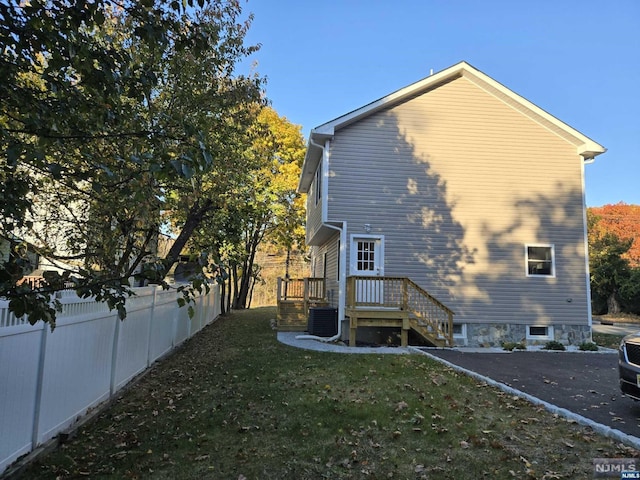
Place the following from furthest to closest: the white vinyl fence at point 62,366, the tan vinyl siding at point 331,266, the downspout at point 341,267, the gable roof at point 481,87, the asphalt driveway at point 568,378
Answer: the tan vinyl siding at point 331,266 < the gable roof at point 481,87 < the downspout at point 341,267 < the asphalt driveway at point 568,378 < the white vinyl fence at point 62,366

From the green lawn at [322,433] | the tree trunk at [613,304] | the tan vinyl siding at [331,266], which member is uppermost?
the tan vinyl siding at [331,266]

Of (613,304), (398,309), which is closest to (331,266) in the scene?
(398,309)

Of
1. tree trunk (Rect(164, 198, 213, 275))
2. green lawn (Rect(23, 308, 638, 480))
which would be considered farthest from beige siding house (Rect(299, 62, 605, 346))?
green lawn (Rect(23, 308, 638, 480))

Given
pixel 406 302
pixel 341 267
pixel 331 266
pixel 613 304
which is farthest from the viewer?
pixel 613 304

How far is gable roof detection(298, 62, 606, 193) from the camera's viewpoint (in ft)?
42.1

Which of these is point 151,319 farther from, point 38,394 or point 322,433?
point 322,433

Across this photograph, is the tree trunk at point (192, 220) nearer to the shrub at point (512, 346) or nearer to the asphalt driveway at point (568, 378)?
the asphalt driveway at point (568, 378)

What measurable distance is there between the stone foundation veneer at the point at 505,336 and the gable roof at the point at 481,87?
5.66 m

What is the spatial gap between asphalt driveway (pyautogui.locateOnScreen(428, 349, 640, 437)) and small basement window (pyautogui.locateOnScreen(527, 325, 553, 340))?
4.76ft

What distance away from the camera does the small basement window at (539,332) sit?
1304 cm

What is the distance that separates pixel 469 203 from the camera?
43.9 ft

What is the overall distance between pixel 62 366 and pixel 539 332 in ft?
42.2

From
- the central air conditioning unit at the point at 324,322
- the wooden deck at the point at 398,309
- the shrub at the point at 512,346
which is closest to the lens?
the wooden deck at the point at 398,309

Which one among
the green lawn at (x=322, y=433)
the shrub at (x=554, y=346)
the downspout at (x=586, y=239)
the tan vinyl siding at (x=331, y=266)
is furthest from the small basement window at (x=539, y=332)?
the green lawn at (x=322, y=433)
